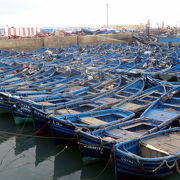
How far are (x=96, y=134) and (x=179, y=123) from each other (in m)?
5.10

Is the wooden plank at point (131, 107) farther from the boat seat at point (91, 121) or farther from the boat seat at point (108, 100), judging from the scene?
the boat seat at point (91, 121)

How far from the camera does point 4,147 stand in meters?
15.5

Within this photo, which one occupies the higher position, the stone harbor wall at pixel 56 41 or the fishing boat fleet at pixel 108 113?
the stone harbor wall at pixel 56 41

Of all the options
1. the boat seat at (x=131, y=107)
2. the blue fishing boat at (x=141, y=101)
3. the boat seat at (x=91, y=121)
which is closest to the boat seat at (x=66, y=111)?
the boat seat at (x=91, y=121)

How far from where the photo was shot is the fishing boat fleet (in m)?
10.5

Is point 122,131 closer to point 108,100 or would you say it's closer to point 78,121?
point 78,121

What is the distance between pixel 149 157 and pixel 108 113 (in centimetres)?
501

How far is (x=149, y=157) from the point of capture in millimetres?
10695

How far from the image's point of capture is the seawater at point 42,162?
40.0 feet

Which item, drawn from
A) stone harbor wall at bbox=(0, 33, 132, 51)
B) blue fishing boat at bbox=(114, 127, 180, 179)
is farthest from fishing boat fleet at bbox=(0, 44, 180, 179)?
stone harbor wall at bbox=(0, 33, 132, 51)

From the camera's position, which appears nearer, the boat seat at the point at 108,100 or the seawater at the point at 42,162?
the seawater at the point at 42,162

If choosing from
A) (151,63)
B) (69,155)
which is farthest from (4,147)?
(151,63)

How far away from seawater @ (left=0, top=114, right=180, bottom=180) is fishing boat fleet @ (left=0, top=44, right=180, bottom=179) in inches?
26.1

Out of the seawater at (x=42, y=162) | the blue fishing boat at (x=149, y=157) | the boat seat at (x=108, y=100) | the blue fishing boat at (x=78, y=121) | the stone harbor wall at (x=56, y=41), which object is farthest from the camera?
the stone harbor wall at (x=56, y=41)
